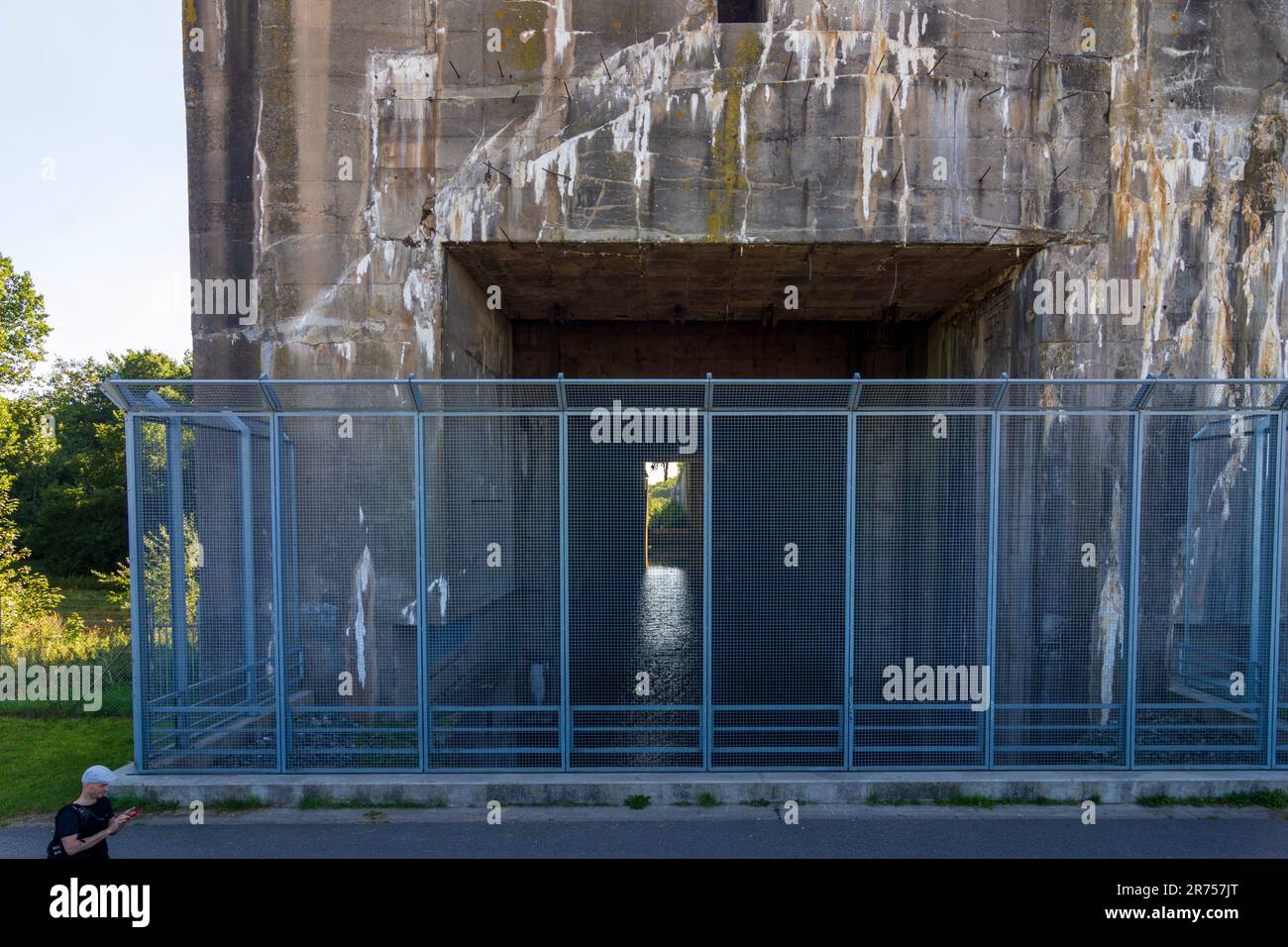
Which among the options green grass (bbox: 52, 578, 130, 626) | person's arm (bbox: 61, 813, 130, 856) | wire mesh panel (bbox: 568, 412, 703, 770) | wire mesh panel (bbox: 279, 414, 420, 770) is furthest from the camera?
green grass (bbox: 52, 578, 130, 626)

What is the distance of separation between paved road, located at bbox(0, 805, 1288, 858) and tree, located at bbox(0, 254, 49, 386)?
87.2ft

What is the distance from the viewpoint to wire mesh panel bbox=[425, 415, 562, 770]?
6988mm

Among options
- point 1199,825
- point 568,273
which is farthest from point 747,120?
point 1199,825

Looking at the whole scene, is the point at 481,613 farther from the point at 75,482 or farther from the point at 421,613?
the point at 75,482

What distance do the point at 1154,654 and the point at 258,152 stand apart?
34.1 feet

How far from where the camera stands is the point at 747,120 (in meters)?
7.46

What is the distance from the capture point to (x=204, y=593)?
705 centimetres

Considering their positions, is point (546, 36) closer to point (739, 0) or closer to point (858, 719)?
point (739, 0)

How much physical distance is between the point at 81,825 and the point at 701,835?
3890 mm

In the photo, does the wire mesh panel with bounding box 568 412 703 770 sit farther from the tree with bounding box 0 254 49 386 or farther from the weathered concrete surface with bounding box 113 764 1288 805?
the tree with bounding box 0 254 49 386

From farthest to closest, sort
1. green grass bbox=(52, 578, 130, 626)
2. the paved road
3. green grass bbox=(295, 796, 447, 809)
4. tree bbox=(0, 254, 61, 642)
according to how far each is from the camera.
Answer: green grass bbox=(52, 578, 130, 626) → tree bbox=(0, 254, 61, 642) → green grass bbox=(295, 796, 447, 809) → the paved road

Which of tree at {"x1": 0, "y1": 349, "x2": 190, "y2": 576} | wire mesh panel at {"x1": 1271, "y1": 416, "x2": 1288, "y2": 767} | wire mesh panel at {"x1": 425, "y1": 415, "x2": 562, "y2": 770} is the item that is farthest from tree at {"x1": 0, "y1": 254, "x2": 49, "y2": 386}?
wire mesh panel at {"x1": 1271, "y1": 416, "x2": 1288, "y2": 767}

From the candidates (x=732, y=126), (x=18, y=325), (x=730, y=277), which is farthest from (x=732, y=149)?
(x=18, y=325)

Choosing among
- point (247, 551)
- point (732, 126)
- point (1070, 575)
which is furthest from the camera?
point (1070, 575)
